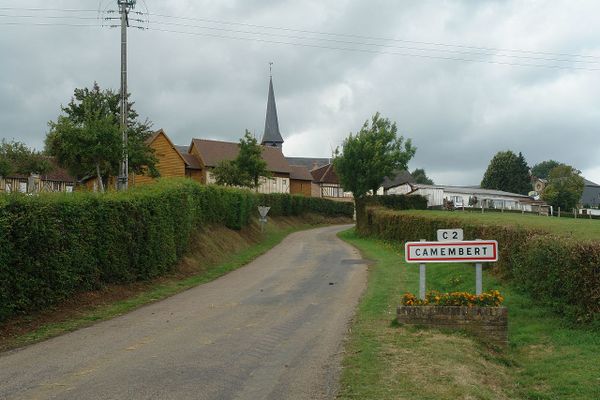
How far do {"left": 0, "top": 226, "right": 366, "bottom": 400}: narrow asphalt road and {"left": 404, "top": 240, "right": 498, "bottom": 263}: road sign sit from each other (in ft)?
6.62

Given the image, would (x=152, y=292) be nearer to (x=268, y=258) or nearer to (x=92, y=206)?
(x=92, y=206)

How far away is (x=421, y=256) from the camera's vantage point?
36.3 ft

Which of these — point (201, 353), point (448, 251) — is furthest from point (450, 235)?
point (201, 353)

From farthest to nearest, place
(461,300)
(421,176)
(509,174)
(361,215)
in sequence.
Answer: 1. (421,176)
2. (509,174)
3. (361,215)
4. (461,300)

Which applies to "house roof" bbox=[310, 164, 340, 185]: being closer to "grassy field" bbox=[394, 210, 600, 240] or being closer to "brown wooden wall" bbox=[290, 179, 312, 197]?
"brown wooden wall" bbox=[290, 179, 312, 197]

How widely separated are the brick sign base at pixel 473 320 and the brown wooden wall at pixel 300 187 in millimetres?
68341

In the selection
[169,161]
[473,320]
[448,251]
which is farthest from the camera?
[169,161]

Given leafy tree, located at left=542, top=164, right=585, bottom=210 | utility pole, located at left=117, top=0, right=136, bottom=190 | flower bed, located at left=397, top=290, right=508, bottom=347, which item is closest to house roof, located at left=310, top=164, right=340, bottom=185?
leafy tree, located at left=542, top=164, right=585, bottom=210

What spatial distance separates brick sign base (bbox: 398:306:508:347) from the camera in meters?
10.2

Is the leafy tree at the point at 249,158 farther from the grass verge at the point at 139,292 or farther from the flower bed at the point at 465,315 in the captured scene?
the flower bed at the point at 465,315

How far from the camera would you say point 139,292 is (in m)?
16.6

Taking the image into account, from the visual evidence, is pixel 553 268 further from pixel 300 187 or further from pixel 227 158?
pixel 300 187

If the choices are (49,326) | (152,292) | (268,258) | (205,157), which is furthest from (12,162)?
(49,326)

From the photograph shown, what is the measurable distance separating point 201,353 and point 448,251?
4.76m
